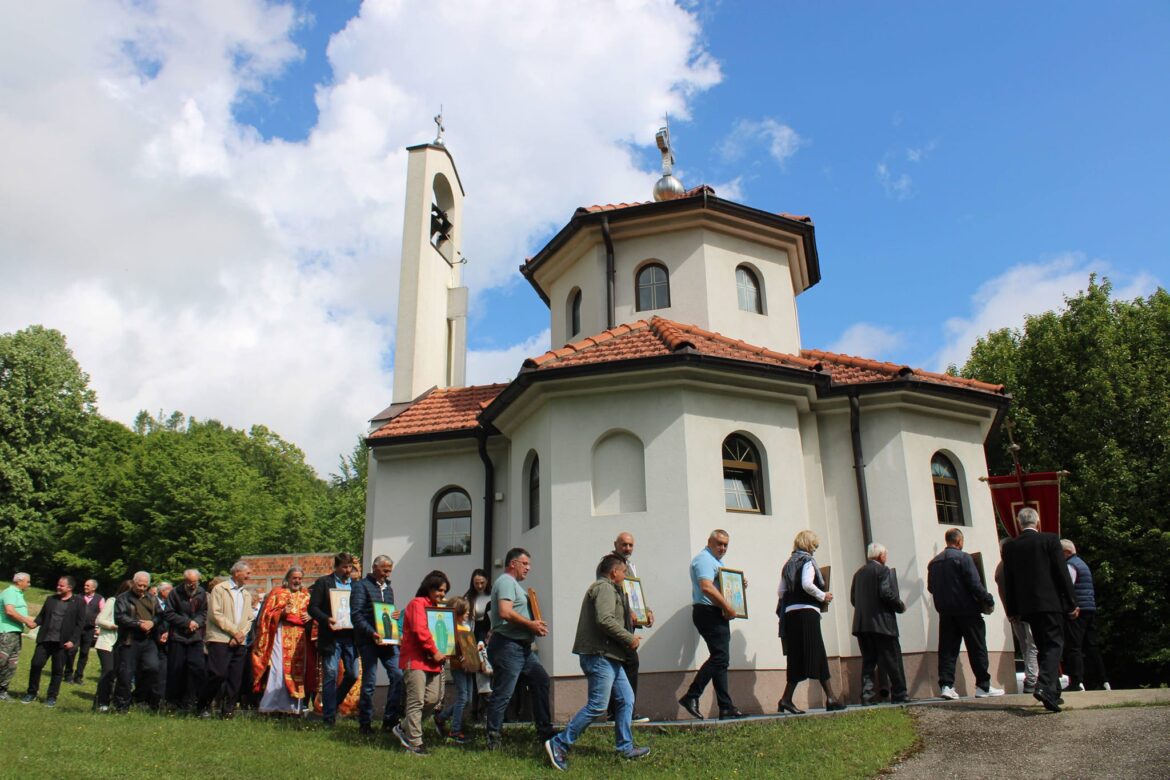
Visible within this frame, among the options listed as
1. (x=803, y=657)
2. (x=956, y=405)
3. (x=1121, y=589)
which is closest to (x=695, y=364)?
(x=803, y=657)

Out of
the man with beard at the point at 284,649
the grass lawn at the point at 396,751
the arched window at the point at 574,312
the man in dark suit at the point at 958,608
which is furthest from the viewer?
the arched window at the point at 574,312

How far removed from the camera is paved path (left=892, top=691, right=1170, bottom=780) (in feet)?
22.7

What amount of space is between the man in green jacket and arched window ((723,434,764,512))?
4.64 meters

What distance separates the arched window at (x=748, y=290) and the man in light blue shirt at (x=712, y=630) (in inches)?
279

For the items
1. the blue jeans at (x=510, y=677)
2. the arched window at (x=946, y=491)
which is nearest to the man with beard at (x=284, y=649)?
the blue jeans at (x=510, y=677)

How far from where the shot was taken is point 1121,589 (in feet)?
73.2

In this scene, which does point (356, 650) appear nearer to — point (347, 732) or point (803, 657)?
point (347, 732)

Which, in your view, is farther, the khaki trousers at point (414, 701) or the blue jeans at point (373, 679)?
the blue jeans at point (373, 679)

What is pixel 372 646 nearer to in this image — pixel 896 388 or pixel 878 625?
pixel 878 625

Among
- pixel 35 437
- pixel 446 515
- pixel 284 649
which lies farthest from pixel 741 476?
pixel 35 437

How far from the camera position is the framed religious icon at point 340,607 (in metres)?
9.86

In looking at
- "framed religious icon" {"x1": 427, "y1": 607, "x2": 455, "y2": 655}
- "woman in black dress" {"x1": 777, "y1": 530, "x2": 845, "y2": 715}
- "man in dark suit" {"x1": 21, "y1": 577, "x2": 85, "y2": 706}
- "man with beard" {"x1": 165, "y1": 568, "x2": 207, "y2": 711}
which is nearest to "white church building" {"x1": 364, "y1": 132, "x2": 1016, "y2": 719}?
"woman in black dress" {"x1": 777, "y1": 530, "x2": 845, "y2": 715}

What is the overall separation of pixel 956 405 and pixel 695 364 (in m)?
5.08

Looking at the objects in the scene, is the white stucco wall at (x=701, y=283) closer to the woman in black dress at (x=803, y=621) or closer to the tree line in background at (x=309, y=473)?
the woman in black dress at (x=803, y=621)
